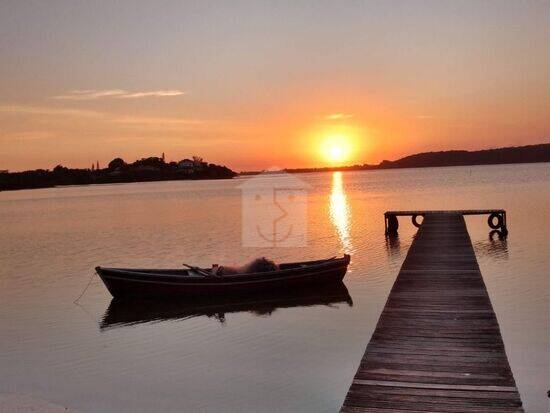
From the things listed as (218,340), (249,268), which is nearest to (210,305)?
(249,268)

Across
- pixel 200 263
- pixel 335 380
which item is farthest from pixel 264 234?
pixel 335 380

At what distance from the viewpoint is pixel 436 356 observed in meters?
8.51

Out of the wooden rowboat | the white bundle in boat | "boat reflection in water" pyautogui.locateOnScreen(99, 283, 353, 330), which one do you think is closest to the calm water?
"boat reflection in water" pyautogui.locateOnScreen(99, 283, 353, 330)

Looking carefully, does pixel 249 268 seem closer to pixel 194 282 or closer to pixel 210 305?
pixel 210 305

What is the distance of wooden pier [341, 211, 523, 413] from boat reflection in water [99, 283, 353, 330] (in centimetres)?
386

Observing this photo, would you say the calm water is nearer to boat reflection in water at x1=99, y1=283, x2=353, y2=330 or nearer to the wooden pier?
boat reflection in water at x1=99, y1=283, x2=353, y2=330

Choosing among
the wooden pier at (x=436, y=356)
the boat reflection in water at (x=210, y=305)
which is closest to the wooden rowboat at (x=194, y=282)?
the boat reflection in water at (x=210, y=305)

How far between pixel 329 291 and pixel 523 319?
6.21 metres

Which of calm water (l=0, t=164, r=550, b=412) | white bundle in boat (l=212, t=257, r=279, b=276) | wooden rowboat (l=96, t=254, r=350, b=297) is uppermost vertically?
white bundle in boat (l=212, t=257, r=279, b=276)

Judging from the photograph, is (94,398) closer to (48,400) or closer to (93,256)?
(48,400)

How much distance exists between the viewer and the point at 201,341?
45.1 feet

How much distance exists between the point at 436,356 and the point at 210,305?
32.1 feet

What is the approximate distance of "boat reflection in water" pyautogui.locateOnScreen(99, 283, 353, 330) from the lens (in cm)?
1623

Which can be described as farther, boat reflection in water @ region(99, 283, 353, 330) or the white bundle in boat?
the white bundle in boat
